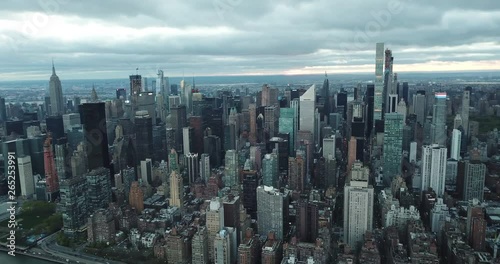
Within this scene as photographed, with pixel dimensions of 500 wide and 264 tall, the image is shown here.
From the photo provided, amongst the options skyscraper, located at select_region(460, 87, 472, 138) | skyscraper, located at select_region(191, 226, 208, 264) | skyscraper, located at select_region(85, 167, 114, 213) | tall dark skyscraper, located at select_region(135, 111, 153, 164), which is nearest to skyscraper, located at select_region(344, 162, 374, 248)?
skyscraper, located at select_region(191, 226, 208, 264)

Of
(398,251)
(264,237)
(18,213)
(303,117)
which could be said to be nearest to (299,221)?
(264,237)

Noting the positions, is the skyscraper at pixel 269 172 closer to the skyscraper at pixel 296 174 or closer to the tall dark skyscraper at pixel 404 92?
the skyscraper at pixel 296 174

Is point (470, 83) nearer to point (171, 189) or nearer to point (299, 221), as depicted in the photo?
point (299, 221)

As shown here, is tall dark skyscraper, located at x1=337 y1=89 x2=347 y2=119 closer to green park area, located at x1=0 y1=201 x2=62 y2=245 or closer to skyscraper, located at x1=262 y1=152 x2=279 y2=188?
skyscraper, located at x1=262 y1=152 x2=279 y2=188

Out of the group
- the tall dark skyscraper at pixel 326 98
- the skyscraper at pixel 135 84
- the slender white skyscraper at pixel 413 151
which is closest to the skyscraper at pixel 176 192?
the slender white skyscraper at pixel 413 151

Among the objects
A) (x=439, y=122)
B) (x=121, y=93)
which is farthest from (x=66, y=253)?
(x=439, y=122)

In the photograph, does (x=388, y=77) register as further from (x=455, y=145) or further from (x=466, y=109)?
(x=455, y=145)
